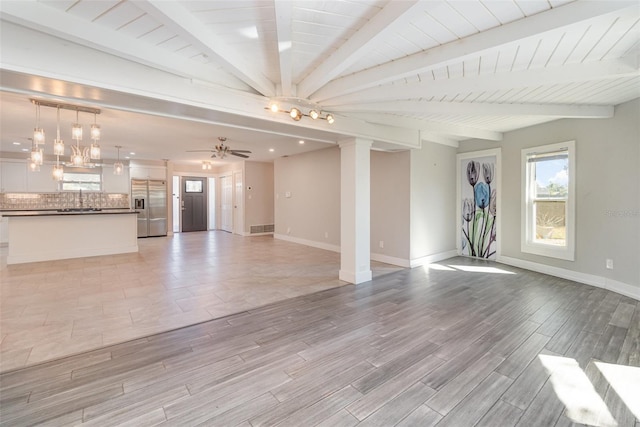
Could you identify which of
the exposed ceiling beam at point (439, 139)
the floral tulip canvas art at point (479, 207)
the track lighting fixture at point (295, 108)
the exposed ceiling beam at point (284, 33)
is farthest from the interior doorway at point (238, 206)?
the exposed ceiling beam at point (284, 33)

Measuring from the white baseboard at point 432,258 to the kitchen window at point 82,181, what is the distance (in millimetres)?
9031

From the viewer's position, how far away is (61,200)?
816cm

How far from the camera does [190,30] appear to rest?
193cm

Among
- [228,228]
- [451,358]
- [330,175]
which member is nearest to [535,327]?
[451,358]

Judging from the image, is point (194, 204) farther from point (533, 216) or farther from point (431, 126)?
point (533, 216)

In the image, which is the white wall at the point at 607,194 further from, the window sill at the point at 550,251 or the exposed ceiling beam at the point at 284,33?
the exposed ceiling beam at the point at 284,33

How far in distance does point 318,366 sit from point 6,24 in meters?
3.26

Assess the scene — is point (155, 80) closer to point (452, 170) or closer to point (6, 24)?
point (6, 24)

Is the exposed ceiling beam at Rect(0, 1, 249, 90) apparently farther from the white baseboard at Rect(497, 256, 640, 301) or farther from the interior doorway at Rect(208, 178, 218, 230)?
the interior doorway at Rect(208, 178, 218, 230)

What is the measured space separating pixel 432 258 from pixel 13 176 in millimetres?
10458

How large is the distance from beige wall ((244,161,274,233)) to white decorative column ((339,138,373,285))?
5.64 metres

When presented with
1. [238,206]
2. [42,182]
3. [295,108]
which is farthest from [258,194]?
[295,108]

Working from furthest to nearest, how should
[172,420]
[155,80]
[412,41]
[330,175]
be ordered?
[330,175] < [155,80] < [412,41] < [172,420]

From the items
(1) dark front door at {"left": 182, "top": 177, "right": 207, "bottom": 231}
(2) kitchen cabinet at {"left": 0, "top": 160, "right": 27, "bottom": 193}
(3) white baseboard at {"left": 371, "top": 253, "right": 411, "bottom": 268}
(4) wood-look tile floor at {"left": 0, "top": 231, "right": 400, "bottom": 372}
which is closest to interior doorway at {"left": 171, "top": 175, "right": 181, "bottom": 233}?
(1) dark front door at {"left": 182, "top": 177, "right": 207, "bottom": 231}
